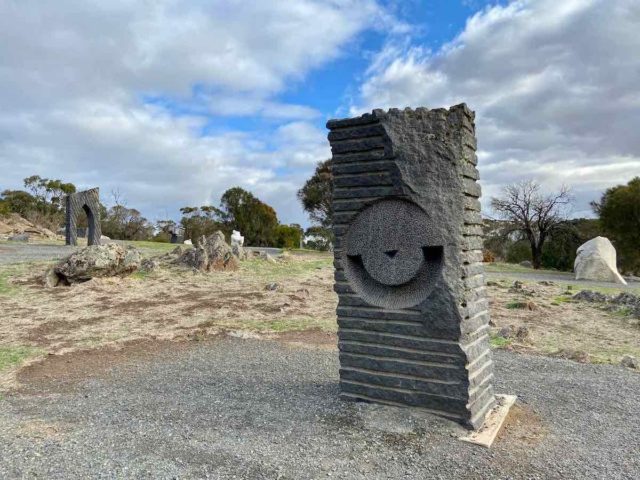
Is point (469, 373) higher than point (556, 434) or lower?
higher

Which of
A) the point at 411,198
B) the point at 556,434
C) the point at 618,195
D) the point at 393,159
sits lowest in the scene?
the point at 556,434

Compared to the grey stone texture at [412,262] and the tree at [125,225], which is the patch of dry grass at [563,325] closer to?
the grey stone texture at [412,262]

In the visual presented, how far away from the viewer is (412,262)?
188 inches

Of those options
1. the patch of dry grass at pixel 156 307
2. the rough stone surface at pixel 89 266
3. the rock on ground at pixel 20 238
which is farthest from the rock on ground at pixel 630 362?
the rock on ground at pixel 20 238

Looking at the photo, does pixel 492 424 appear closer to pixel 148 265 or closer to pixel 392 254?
pixel 392 254

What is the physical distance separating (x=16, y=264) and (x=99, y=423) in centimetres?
1205

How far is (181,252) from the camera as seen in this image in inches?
658

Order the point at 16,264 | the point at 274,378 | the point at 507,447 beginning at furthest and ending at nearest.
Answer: the point at 16,264 → the point at 274,378 → the point at 507,447

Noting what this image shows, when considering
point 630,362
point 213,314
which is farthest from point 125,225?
point 630,362

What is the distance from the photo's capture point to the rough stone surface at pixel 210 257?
1545 centimetres

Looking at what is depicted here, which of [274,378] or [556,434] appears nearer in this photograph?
[556,434]

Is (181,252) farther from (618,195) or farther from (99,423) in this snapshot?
(618,195)

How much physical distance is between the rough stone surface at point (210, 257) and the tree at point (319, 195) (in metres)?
16.1

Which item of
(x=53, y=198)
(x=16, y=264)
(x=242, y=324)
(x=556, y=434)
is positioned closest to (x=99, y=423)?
(x=556, y=434)
